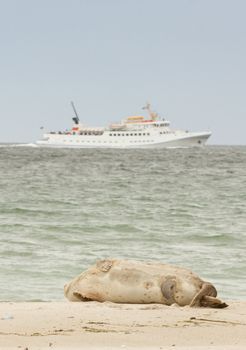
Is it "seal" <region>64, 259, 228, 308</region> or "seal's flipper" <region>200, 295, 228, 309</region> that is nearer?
"seal's flipper" <region>200, 295, 228, 309</region>

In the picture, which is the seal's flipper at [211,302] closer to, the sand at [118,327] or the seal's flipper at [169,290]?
the sand at [118,327]

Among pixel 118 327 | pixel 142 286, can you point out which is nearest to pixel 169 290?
pixel 142 286

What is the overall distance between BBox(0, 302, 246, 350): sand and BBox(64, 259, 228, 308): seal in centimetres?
16

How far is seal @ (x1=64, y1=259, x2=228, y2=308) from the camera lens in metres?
6.66

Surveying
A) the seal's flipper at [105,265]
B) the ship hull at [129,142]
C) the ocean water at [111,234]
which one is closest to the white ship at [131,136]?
the ship hull at [129,142]

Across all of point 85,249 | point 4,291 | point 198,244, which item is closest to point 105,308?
point 4,291

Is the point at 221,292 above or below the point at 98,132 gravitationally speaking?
below

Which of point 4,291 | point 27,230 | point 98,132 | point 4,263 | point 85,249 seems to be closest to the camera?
point 4,291

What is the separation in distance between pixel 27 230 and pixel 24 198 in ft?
24.1

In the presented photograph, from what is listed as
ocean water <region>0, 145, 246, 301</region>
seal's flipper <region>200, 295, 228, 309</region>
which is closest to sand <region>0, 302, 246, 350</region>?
seal's flipper <region>200, 295, 228, 309</region>

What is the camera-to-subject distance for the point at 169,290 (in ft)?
21.9

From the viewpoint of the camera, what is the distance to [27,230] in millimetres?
14281

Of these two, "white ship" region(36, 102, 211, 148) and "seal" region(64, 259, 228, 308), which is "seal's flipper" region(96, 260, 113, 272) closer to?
"seal" region(64, 259, 228, 308)

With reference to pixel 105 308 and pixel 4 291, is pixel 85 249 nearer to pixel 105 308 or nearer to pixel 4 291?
pixel 4 291
